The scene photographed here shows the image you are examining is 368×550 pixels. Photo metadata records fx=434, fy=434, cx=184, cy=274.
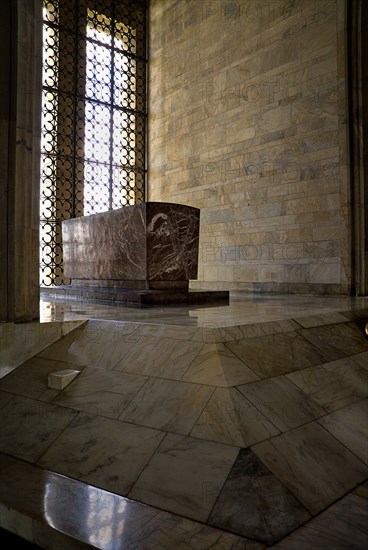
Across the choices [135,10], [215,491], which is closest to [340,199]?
[215,491]

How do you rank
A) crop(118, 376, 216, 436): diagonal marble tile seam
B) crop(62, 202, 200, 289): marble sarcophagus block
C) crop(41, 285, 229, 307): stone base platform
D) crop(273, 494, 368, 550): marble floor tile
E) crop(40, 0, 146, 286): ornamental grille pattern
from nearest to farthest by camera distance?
1. crop(273, 494, 368, 550): marble floor tile
2. crop(118, 376, 216, 436): diagonal marble tile seam
3. crop(41, 285, 229, 307): stone base platform
4. crop(62, 202, 200, 289): marble sarcophagus block
5. crop(40, 0, 146, 286): ornamental grille pattern

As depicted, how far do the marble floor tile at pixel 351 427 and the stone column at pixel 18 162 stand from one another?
223 centimetres

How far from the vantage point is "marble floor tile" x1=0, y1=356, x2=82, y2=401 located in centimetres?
256

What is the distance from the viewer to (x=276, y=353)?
2600 mm

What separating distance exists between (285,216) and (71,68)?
615cm

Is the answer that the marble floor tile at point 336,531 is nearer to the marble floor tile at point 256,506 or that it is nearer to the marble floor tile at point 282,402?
the marble floor tile at point 256,506

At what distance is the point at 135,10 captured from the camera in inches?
428

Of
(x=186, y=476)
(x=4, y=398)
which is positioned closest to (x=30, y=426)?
(x=4, y=398)

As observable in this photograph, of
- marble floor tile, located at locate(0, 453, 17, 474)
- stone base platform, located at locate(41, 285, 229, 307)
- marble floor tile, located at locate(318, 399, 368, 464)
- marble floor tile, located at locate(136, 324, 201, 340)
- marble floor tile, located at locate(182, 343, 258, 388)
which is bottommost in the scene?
marble floor tile, located at locate(0, 453, 17, 474)

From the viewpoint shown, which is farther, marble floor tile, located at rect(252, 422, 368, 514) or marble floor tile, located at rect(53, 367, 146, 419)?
marble floor tile, located at rect(53, 367, 146, 419)

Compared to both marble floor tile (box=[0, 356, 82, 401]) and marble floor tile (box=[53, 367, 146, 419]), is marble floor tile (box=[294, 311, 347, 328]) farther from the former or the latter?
marble floor tile (box=[0, 356, 82, 401])

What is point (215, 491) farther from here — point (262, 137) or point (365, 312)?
point (262, 137)

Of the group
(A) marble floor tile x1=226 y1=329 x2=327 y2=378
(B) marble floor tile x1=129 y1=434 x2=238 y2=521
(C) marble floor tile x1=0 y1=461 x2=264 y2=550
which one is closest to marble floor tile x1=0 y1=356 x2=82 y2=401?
(C) marble floor tile x1=0 y1=461 x2=264 y2=550

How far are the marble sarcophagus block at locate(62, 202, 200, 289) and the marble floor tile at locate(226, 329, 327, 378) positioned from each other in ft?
7.94
